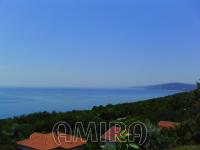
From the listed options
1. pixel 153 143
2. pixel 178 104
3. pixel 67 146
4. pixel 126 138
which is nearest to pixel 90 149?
pixel 67 146

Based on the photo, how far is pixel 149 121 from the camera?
12.0m

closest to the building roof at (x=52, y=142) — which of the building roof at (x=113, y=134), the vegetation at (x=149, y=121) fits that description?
the vegetation at (x=149, y=121)

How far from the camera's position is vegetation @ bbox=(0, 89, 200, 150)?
9309 millimetres

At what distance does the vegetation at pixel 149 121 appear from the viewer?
9309 mm

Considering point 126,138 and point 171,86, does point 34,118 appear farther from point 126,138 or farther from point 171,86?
point 171,86

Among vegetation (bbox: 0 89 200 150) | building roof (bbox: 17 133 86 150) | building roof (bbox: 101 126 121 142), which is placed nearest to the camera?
building roof (bbox: 101 126 121 142)

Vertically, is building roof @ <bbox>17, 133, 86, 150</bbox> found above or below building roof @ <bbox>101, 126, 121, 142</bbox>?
below

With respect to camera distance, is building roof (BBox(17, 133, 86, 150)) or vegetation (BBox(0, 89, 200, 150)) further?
building roof (BBox(17, 133, 86, 150))

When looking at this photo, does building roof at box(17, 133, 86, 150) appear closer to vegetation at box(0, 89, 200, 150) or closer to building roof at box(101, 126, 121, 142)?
vegetation at box(0, 89, 200, 150)

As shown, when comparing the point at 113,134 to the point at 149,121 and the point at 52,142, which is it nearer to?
the point at 149,121

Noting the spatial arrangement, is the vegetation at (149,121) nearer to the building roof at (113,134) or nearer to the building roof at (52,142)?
the building roof at (113,134)

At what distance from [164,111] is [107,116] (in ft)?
22.3

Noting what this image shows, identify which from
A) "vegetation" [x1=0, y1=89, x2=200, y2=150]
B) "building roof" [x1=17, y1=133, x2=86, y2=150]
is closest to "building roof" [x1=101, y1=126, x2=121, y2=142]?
"vegetation" [x1=0, y1=89, x2=200, y2=150]

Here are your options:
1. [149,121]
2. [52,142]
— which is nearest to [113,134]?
[149,121]
